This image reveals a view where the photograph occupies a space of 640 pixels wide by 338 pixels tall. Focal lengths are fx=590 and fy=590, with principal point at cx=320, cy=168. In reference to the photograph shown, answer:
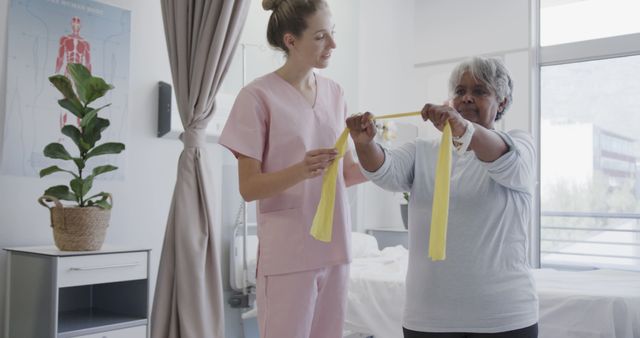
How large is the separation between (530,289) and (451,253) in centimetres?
21

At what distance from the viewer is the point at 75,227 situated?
2.31 meters

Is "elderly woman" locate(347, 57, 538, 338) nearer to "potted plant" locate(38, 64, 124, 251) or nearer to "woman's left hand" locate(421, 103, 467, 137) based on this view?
"woman's left hand" locate(421, 103, 467, 137)

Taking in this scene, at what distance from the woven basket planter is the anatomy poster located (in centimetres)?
40

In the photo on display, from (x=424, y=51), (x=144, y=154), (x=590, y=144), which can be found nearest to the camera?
(x=144, y=154)

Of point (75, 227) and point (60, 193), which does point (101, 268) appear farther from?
point (60, 193)

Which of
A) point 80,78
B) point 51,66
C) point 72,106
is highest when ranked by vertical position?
point 51,66

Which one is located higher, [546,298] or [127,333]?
[546,298]

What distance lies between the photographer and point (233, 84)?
3.61 m

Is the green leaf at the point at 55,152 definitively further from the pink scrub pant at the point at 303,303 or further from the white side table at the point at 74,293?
the pink scrub pant at the point at 303,303

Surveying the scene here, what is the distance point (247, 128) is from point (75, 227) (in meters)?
1.19

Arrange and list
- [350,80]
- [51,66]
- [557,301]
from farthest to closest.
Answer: [350,80] → [51,66] → [557,301]

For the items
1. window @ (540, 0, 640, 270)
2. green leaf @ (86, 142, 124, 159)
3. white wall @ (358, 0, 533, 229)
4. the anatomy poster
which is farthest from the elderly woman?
window @ (540, 0, 640, 270)

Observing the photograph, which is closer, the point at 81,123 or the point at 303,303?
the point at 303,303

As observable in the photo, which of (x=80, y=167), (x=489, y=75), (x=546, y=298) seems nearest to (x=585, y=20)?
(x=546, y=298)
